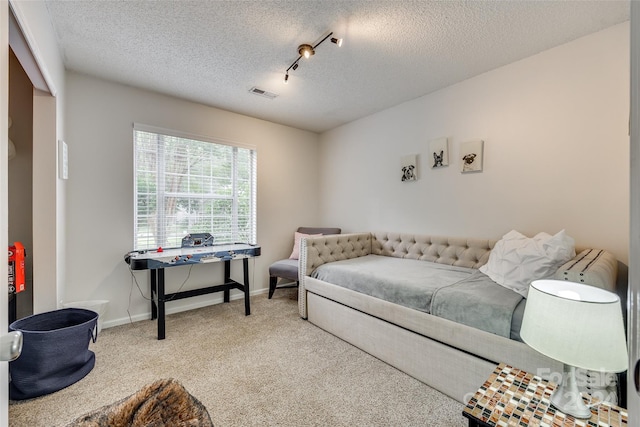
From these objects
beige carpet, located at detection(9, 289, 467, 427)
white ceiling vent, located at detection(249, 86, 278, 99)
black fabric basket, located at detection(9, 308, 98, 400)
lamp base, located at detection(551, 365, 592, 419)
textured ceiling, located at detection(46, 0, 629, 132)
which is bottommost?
beige carpet, located at detection(9, 289, 467, 427)

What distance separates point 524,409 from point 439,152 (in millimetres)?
2580

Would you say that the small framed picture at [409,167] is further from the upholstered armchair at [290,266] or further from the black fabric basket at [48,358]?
the black fabric basket at [48,358]

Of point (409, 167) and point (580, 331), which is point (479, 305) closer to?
point (580, 331)

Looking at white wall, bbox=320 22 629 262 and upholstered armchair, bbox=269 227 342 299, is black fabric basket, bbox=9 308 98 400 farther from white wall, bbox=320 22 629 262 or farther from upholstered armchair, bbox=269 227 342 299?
white wall, bbox=320 22 629 262

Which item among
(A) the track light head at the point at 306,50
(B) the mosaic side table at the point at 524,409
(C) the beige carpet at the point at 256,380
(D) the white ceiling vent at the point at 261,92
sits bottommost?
(C) the beige carpet at the point at 256,380

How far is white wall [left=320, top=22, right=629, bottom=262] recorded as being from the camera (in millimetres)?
2156

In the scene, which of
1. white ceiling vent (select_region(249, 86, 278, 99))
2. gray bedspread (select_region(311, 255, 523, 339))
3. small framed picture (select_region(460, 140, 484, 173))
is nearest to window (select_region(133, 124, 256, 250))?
white ceiling vent (select_region(249, 86, 278, 99))

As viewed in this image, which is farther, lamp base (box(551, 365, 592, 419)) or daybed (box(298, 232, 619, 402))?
daybed (box(298, 232, 619, 402))

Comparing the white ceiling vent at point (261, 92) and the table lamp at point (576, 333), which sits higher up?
the white ceiling vent at point (261, 92)

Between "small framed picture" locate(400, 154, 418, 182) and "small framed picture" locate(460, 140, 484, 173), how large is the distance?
553 mm

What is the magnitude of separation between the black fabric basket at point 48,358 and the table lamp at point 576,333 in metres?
2.80

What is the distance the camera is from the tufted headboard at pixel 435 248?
2838 millimetres

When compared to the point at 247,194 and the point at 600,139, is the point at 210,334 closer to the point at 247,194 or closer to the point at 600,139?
the point at 247,194

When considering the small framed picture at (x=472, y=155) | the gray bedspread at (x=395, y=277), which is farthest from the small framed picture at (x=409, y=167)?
the gray bedspread at (x=395, y=277)
